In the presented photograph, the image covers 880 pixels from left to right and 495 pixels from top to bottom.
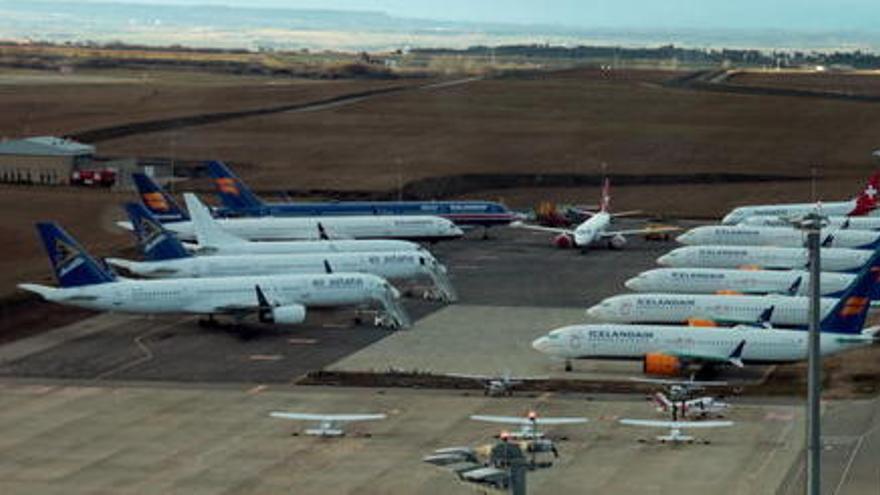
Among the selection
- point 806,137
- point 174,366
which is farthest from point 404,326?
point 806,137

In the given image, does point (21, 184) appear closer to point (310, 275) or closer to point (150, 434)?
point (310, 275)

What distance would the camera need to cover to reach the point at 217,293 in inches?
3543

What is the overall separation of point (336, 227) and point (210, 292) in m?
30.7

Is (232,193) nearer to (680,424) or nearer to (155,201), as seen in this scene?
(155,201)

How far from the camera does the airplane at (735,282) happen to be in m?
93.4

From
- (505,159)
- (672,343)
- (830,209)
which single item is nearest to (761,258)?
(830,209)

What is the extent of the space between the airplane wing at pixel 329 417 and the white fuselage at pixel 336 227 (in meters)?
50.0

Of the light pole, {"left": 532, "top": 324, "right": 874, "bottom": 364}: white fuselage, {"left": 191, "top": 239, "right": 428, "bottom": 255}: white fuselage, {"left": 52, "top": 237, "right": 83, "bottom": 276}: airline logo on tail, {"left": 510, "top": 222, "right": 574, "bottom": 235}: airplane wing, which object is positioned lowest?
{"left": 510, "top": 222, "right": 574, "bottom": 235}: airplane wing

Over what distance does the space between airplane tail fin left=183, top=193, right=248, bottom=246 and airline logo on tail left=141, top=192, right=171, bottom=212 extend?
39.6 ft

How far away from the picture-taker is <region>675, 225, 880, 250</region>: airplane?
110625 mm

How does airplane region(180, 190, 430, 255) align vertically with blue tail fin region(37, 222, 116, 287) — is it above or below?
below

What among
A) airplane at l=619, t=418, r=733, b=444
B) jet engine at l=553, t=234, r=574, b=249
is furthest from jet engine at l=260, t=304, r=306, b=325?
jet engine at l=553, t=234, r=574, b=249

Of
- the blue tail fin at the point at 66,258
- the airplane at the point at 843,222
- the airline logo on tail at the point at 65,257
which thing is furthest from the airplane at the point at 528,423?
the airplane at the point at 843,222

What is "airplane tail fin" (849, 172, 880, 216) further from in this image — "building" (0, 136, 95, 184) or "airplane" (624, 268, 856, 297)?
"building" (0, 136, 95, 184)
